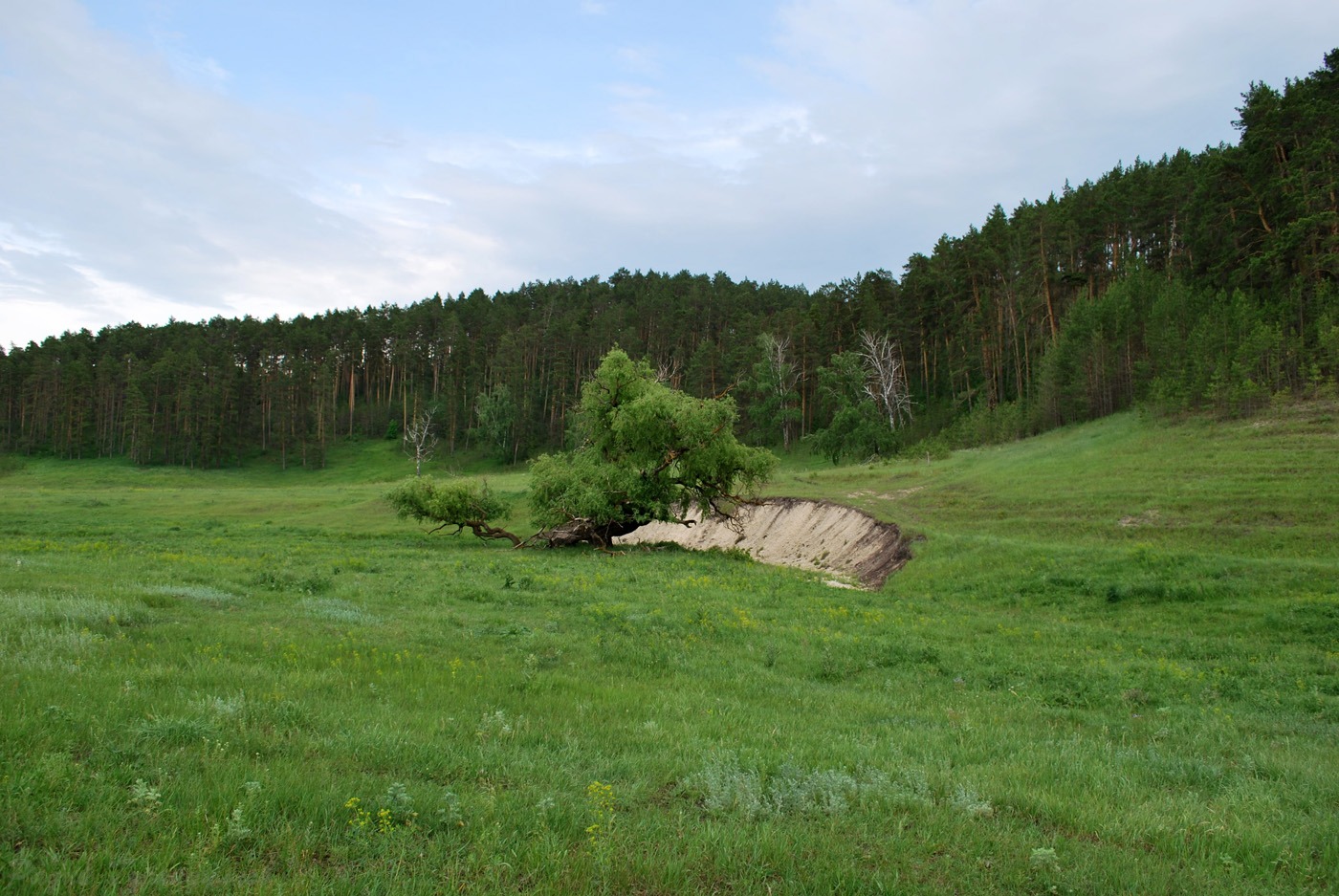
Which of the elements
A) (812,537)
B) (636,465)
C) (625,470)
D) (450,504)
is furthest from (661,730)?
(812,537)

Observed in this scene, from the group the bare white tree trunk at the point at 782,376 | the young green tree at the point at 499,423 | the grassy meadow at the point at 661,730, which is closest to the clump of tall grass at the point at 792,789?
the grassy meadow at the point at 661,730

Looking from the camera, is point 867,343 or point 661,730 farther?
point 867,343

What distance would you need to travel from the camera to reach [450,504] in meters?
35.5

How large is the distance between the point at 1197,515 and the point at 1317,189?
33336 millimetres

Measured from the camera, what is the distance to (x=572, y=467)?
3484cm

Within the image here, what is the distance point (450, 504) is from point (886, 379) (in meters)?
54.7

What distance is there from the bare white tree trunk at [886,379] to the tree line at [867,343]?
54 cm

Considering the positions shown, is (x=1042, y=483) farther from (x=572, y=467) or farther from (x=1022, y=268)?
(x=1022, y=268)

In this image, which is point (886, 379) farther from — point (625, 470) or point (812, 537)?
point (625, 470)

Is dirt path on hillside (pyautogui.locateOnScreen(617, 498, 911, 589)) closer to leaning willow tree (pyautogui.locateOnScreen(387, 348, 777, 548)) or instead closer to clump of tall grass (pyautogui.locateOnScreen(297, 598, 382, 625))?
leaning willow tree (pyautogui.locateOnScreen(387, 348, 777, 548))

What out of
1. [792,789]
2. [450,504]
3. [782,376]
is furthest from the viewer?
[782,376]

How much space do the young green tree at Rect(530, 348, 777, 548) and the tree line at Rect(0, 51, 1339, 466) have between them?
2.60 meters

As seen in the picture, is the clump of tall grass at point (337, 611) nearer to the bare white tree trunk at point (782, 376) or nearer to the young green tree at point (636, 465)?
the young green tree at point (636, 465)

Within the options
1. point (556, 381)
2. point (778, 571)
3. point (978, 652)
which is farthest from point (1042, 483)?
point (556, 381)
